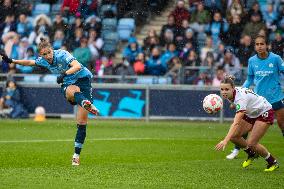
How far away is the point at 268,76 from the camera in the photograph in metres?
17.1

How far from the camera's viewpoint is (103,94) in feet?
91.9

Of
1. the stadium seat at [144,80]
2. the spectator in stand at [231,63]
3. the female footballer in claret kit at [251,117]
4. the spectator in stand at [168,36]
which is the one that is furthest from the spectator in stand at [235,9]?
the female footballer in claret kit at [251,117]

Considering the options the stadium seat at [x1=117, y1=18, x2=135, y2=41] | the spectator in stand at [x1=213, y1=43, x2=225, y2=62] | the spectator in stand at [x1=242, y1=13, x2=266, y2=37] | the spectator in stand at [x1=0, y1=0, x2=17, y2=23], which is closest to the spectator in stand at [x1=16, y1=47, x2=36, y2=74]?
the spectator in stand at [x1=0, y1=0, x2=17, y2=23]

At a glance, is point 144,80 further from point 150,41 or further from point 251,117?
point 251,117

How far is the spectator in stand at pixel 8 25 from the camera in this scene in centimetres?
3284

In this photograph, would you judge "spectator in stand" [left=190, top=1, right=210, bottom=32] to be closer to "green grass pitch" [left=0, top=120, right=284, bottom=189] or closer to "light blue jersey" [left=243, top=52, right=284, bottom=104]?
"green grass pitch" [left=0, top=120, right=284, bottom=189]

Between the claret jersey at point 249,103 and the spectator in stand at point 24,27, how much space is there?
19.2 metres

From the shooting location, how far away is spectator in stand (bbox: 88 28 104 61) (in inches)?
1201

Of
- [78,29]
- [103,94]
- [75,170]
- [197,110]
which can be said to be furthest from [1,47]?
[75,170]

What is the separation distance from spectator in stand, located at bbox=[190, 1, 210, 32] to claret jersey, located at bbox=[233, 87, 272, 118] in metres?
15.6

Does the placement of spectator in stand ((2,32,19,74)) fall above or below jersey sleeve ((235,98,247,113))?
below

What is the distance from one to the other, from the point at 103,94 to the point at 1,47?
606 cm

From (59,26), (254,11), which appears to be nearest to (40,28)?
(59,26)

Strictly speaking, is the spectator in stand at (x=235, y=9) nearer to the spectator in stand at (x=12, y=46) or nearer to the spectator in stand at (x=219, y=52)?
the spectator in stand at (x=219, y=52)
